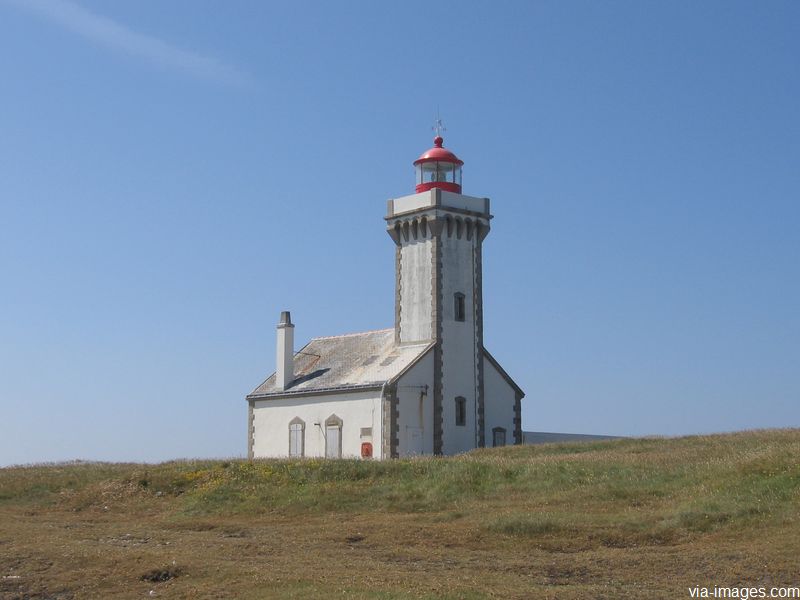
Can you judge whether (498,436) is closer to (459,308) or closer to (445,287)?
(459,308)

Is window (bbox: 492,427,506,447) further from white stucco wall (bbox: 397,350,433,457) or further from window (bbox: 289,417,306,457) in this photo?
window (bbox: 289,417,306,457)

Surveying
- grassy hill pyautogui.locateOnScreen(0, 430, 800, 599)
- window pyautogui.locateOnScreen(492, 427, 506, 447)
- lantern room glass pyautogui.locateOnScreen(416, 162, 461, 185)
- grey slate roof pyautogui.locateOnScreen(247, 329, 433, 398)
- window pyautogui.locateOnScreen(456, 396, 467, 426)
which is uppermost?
lantern room glass pyautogui.locateOnScreen(416, 162, 461, 185)

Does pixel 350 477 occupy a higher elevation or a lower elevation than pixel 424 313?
lower

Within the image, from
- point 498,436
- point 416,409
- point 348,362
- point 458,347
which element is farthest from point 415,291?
point 498,436

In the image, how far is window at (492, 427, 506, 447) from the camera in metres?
41.5

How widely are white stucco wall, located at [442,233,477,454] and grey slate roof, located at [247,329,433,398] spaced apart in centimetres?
128

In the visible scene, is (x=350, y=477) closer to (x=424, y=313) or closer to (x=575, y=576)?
(x=424, y=313)

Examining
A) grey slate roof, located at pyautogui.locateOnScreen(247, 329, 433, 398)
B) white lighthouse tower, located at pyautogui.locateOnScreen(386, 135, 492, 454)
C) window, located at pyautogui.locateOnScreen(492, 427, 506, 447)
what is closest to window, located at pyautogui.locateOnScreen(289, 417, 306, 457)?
grey slate roof, located at pyautogui.locateOnScreen(247, 329, 433, 398)

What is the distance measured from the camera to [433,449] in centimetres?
3903

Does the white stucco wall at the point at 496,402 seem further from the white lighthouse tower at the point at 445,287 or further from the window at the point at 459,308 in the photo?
the window at the point at 459,308

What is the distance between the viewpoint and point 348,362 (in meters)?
42.7

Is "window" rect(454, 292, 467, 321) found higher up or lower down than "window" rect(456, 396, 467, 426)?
higher up

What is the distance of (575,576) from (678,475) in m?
9.88

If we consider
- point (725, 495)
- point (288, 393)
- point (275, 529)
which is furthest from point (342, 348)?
point (725, 495)
